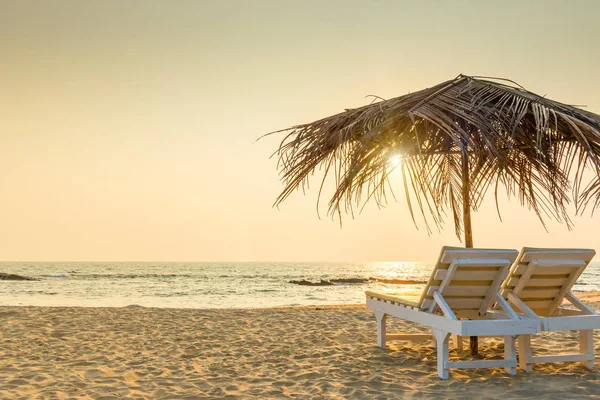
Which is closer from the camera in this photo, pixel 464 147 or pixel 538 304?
pixel 464 147

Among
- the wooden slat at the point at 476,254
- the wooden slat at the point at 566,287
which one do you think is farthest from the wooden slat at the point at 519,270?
the wooden slat at the point at 566,287

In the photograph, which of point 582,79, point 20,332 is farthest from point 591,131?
point 582,79

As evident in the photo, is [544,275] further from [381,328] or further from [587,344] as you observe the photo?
[381,328]

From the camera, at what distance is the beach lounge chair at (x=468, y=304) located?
3.50 meters

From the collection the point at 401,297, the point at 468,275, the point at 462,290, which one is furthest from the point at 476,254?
the point at 401,297

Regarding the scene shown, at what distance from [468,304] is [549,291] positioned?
68 centimetres

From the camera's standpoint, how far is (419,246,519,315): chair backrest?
355cm

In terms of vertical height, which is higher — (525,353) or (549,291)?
(549,291)

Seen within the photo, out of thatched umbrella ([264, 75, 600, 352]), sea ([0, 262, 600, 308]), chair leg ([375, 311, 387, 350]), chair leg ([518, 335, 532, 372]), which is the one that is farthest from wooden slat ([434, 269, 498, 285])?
sea ([0, 262, 600, 308])

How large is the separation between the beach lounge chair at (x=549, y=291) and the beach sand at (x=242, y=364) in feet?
0.45

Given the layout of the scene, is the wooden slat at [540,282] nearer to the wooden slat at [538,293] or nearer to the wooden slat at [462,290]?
the wooden slat at [538,293]

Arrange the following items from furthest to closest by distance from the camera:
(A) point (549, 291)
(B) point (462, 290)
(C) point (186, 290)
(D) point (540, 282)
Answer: (C) point (186, 290), (A) point (549, 291), (D) point (540, 282), (B) point (462, 290)

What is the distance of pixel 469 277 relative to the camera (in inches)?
145

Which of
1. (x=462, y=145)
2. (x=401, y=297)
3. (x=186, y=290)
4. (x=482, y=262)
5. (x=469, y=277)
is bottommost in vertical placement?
(x=186, y=290)
